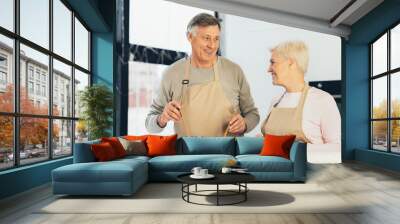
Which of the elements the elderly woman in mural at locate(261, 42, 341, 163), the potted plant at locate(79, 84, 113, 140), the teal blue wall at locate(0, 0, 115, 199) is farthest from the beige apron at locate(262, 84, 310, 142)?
the teal blue wall at locate(0, 0, 115, 199)

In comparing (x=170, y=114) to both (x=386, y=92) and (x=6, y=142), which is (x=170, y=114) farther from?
(x=386, y=92)

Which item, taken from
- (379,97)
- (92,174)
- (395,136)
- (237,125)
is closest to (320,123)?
(379,97)

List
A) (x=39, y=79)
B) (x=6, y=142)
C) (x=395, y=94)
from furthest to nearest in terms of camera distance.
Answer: (x=395, y=94), (x=39, y=79), (x=6, y=142)

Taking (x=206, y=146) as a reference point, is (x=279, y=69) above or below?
above

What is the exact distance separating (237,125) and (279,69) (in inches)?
67.8

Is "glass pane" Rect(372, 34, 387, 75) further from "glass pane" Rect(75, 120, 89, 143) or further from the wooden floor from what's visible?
"glass pane" Rect(75, 120, 89, 143)

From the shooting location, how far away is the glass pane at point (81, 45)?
7.61 metres

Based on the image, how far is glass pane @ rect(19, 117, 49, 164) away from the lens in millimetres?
5336

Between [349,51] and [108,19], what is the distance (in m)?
5.65

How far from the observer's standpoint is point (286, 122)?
868cm

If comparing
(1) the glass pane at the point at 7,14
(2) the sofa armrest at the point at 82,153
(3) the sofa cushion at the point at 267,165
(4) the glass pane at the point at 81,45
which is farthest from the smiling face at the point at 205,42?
(1) the glass pane at the point at 7,14

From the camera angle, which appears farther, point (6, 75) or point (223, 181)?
point (6, 75)

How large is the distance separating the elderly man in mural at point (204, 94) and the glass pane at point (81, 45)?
1707 millimetres

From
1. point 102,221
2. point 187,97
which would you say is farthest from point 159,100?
point 102,221
